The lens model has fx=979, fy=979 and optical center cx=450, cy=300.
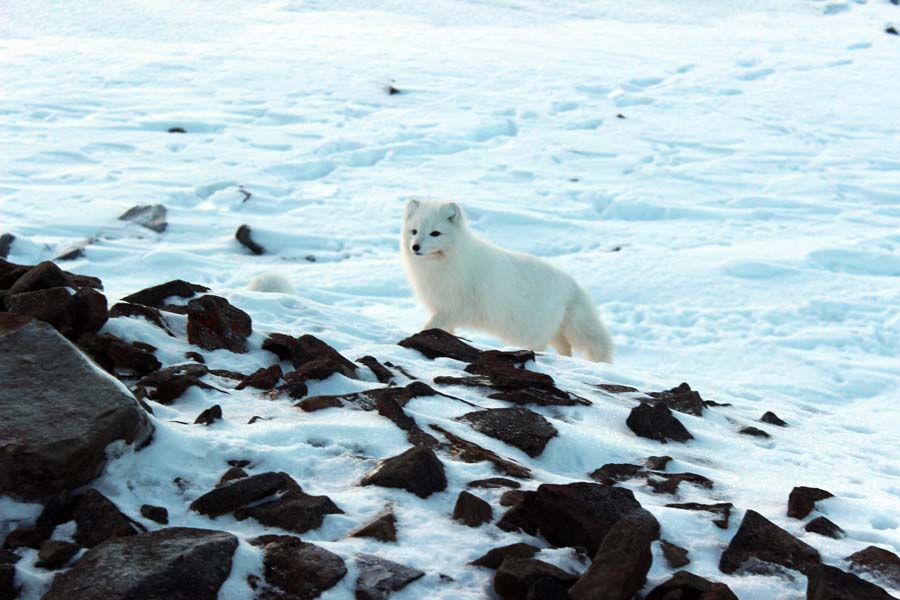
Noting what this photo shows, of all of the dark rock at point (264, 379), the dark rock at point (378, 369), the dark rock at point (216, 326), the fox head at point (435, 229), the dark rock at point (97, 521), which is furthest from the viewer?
the fox head at point (435, 229)

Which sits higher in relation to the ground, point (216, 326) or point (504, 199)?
point (216, 326)

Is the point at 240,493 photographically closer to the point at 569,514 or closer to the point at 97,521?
the point at 97,521

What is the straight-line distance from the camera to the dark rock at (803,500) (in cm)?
346

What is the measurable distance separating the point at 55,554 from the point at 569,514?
1.49 meters

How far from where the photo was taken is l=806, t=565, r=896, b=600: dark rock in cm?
271

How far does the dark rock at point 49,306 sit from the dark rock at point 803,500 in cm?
308

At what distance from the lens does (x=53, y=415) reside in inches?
119

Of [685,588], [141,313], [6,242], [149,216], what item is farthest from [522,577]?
[149,216]

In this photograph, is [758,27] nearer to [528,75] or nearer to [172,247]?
[528,75]

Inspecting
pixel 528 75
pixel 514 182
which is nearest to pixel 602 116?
pixel 528 75

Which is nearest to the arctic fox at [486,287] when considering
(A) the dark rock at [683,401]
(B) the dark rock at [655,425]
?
(A) the dark rock at [683,401]

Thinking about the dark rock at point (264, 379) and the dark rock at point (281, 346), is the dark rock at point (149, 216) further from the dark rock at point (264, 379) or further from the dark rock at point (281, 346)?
the dark rock at point (264, 379)

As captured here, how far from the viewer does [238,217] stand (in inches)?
485

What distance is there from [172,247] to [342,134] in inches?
208
